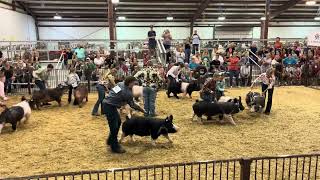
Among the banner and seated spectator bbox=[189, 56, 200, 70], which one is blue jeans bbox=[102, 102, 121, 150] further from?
the banner

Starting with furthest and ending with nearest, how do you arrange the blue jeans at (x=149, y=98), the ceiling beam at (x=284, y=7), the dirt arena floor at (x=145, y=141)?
the ceiling beam at (x=284, y=7)
the blue jeans at (x=149, y=98)
the dirt arena floor at (x=145, y=141)

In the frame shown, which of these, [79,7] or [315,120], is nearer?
[315,120]

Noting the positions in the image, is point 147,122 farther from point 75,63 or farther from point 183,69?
point 75,63

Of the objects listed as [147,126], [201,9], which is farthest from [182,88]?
[201,9]

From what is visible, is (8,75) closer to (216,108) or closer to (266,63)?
(216,108)

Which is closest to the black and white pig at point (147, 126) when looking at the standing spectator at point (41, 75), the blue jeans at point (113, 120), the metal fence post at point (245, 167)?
the blue jeans at point (113, 120)

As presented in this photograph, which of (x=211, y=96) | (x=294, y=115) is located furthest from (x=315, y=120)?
(x=211, y=96)

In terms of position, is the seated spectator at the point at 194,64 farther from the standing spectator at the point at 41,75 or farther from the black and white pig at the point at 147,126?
the black and white pig at the point at 147,126

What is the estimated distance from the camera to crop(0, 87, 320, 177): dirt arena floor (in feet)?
20.4

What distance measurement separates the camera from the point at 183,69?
12.7m

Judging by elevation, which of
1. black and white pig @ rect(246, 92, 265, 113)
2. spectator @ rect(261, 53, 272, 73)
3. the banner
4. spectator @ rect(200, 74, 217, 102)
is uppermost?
the banner

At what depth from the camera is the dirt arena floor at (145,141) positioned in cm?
621

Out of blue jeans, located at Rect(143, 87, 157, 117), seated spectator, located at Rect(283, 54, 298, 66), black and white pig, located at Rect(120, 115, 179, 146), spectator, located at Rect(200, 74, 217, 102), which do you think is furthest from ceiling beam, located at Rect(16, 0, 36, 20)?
black and white pig, located at Rect(120, 115, 179, 146)

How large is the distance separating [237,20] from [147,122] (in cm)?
2178
